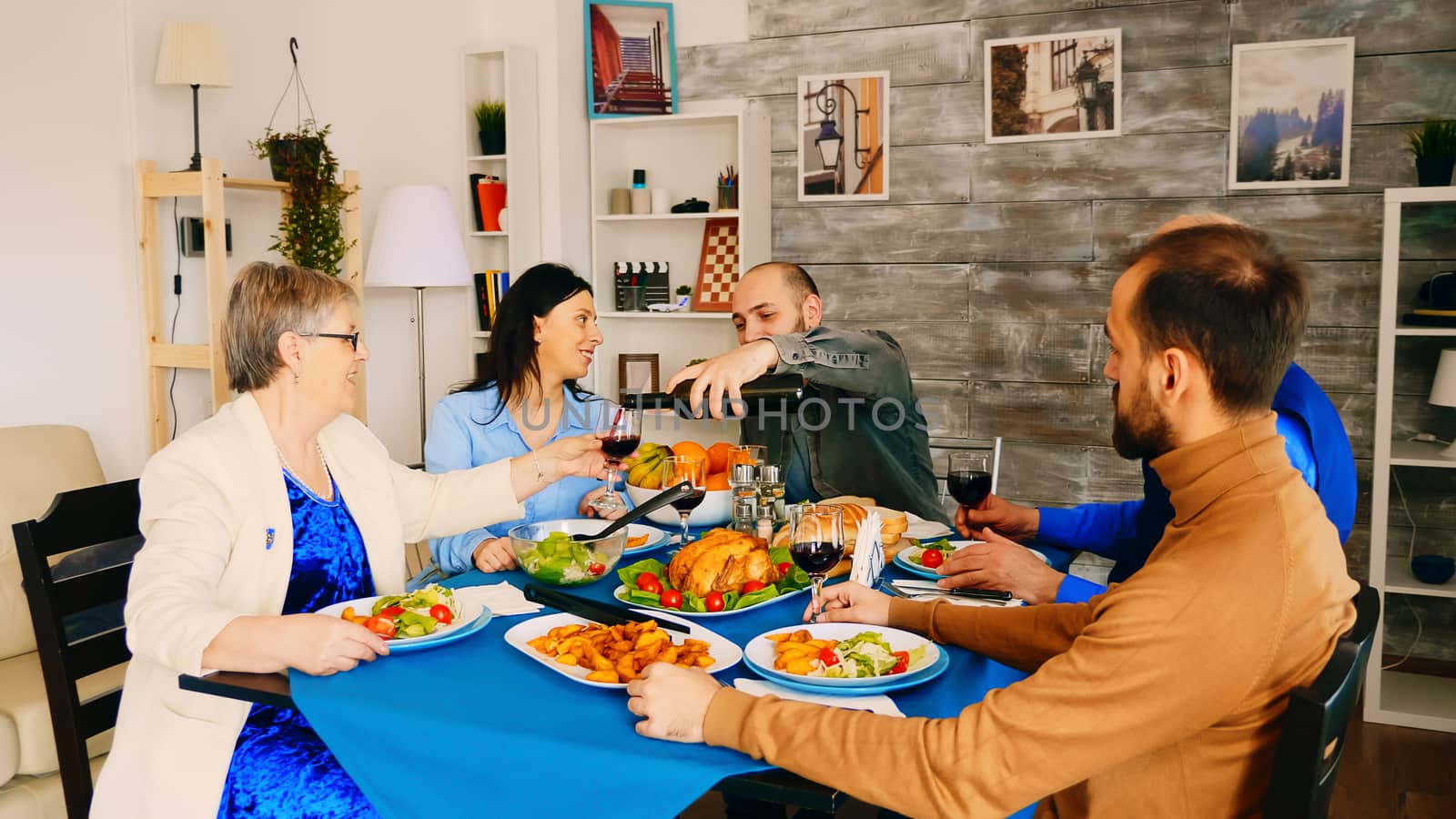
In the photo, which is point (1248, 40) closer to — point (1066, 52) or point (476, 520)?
point (1066, 52)

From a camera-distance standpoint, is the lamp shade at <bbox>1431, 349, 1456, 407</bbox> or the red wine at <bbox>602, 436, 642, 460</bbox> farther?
the lamp shade at <bbox>1431, 349, 1456, 407</bbox>

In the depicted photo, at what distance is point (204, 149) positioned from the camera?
4.01 m

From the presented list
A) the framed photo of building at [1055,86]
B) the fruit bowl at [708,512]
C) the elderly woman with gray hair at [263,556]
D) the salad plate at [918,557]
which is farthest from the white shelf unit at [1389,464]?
the elderly woman with gray hair at [263,556]

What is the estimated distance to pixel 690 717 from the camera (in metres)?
1.23

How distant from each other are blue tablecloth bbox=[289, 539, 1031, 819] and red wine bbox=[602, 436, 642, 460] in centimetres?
57

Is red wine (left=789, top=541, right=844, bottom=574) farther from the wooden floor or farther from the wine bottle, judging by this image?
the wooden floor

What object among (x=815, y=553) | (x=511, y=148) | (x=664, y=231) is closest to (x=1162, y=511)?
(x=815, y=553)

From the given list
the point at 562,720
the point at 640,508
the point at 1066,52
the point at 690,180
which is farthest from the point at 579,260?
the point at 562,720

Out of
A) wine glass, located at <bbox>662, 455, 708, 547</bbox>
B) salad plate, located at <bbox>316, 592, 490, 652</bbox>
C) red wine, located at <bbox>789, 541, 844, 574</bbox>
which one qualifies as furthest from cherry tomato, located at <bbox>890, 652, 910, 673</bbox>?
wine glass, located at <bbox>662, 455, 708, 547</bbox>

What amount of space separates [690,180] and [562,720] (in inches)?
140

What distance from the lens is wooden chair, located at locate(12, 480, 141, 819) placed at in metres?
1.92

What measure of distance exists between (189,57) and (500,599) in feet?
Answer: 9.03

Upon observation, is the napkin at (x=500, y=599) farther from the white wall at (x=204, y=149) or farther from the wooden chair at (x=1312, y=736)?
the white wall at (x=204, y=149)

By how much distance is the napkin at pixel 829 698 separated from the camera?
51.0 inches
